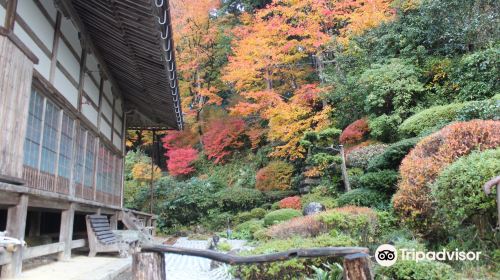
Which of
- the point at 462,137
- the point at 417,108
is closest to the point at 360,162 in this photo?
the point at 417,108

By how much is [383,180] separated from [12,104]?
891 centimetres

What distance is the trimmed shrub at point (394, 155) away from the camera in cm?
1041

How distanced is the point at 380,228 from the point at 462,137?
2534mm

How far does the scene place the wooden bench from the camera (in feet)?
27.9

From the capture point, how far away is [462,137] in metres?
6.55

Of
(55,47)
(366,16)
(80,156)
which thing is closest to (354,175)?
(366,16)

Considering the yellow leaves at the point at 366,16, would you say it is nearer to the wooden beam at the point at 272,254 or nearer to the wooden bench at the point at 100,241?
the wooden bench at the point at 100,241

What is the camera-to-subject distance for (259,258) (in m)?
3.02

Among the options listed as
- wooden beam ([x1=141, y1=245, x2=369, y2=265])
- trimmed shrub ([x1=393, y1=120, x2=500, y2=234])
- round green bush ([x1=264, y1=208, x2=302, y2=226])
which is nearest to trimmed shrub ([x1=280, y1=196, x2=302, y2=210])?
round green bush ([x1=264, y1=208, x2=302, y2=226])

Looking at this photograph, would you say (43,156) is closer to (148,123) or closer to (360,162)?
(148,123)

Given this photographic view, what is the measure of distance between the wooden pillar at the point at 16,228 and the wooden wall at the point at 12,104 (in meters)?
0.46

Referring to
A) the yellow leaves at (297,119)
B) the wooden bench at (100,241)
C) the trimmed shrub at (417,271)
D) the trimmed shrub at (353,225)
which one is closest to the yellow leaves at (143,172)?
the yellow leaves at (297,119)

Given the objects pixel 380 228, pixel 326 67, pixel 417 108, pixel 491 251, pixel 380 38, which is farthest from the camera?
pixel 326 67

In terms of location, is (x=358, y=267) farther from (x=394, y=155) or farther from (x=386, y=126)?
(x=386, y=126)
